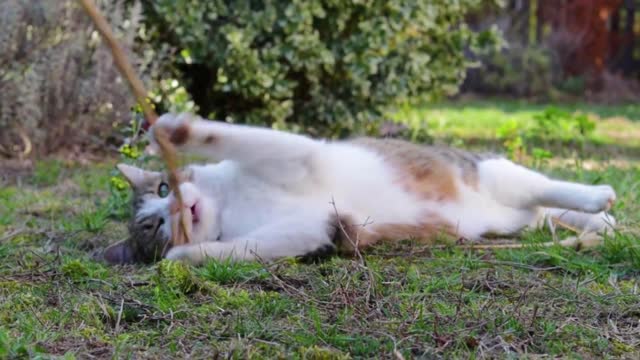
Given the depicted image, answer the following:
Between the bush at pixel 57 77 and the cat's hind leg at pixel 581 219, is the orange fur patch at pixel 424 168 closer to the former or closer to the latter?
the cat's hind leg at pixel 581 219

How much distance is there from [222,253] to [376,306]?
82 cm

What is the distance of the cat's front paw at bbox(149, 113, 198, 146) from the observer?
3.10 m

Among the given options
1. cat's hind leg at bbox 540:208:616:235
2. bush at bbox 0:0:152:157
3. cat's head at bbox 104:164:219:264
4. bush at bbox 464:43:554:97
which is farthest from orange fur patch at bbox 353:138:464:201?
bush at bbox 464:43:554:97

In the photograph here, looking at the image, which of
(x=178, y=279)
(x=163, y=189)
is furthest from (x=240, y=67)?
(x=178, y=279)

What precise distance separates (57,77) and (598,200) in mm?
4275

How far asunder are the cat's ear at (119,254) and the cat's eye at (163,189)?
235mm

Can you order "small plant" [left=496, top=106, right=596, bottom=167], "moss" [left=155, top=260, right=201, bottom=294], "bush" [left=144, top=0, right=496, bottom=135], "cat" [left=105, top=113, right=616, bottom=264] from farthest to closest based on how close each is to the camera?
"small plant" [left=496, top=106, right=596, bottom=167] < "bush" [left=144, top=0, right=496, bottom=135] < "cat" [left=105, top=113, right=616, bottom=264] < "moss" [left=155, top=260, right=201, bottom=294]

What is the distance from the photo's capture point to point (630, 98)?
1388cm

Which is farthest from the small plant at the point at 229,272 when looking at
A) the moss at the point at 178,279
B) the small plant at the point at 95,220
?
the small plant at the point at 95,220

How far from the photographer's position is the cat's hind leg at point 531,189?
149 inches

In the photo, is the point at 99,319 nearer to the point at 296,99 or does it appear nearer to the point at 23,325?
the point at 23,325

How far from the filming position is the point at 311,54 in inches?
274

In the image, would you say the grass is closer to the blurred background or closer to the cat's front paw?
the cat's front paw

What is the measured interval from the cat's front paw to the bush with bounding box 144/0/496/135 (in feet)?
11.6
